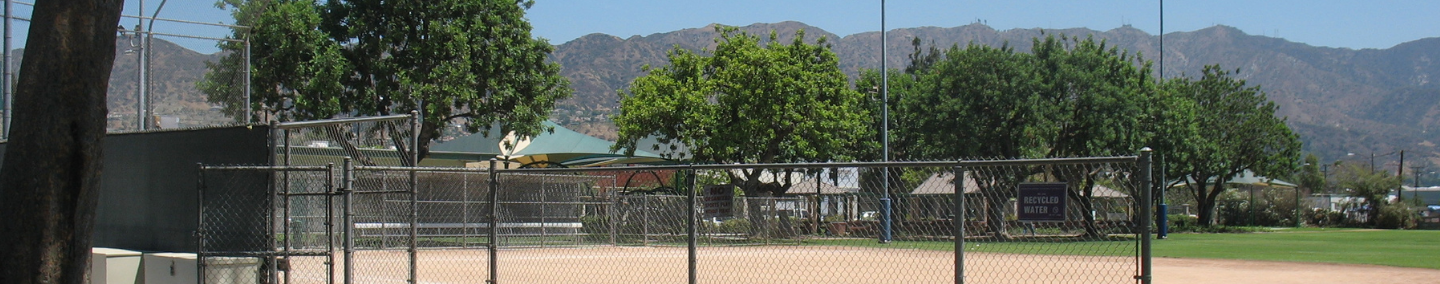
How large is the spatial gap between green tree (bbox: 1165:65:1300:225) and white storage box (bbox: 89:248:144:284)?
39.9 m

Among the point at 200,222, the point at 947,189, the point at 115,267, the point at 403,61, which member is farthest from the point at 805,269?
the point at 947,189

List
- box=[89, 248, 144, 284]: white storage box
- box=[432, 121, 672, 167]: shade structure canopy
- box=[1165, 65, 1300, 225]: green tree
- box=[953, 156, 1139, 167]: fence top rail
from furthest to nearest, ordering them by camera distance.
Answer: box=[1165, 65, 1300, 225]: green tree < box=[432, 121, 672, 167]: shade structure canopy < box=[89, 248, 144, 284]: white storage box < box=[953, 156, 1139, 167]: fence top rail

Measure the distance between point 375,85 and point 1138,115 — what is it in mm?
22001

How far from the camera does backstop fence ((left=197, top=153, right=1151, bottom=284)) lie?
9.26 metres

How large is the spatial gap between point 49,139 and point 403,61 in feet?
81.6

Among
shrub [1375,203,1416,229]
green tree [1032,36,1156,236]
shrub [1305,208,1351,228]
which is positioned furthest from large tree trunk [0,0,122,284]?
shrub [1305,208,1351,228]

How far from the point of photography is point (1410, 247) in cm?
3152

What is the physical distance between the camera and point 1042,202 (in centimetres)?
816

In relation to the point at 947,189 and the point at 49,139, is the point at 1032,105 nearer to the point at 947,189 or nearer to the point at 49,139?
the point at 947,189

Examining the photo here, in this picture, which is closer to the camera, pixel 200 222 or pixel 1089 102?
pixel 200 222

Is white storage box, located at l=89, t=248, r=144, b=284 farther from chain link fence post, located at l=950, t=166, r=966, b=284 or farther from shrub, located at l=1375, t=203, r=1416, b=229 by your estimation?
shrub, located at l=1375, t=203, r=1416, b=229

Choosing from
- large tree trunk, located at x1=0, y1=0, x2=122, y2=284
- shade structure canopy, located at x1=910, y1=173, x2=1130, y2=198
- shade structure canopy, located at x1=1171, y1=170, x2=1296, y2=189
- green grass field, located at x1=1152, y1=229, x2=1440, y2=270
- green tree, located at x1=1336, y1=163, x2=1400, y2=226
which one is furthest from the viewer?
green tree, located at x1=1336, y1=163, x2=1400, y2=226

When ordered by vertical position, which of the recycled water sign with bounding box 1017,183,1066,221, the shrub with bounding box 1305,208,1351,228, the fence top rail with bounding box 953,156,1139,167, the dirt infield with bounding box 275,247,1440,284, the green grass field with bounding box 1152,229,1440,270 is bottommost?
the shrub with bounding box 1305,208,1351,228

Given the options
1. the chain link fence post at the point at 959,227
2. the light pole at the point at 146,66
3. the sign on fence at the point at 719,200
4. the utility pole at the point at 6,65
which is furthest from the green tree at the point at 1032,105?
the chain link fence post at the point at 959,227
